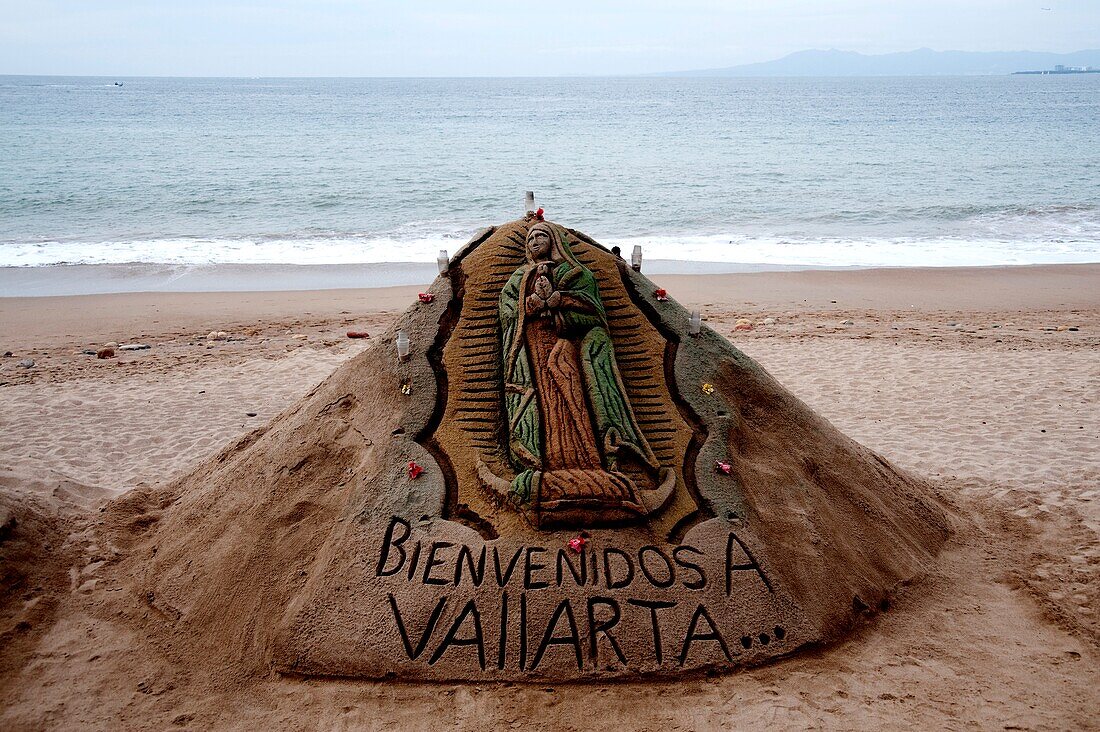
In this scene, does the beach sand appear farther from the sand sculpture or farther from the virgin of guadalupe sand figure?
the virgin of guadalupe sand figure

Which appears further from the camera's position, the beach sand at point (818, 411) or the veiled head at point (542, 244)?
the veiled head at point (542, 244)

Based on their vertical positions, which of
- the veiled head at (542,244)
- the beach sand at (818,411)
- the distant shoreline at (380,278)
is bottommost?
the beach sand at (818,411)

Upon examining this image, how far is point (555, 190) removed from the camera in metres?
28.9

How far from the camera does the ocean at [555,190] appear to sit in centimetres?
2059

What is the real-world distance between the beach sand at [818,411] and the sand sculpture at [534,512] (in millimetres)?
224

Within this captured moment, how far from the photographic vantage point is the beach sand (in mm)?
A: 4488

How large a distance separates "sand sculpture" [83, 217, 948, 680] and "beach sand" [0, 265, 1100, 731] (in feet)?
0.73

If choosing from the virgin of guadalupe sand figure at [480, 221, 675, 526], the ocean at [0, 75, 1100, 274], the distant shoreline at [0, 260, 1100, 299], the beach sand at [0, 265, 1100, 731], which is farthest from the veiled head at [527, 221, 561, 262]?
the ocean at [0, 75, 1100, 274]

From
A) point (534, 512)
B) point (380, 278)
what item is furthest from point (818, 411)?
point (380, 278)

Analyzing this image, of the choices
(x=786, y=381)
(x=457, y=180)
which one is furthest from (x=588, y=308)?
(x=457, y=180)

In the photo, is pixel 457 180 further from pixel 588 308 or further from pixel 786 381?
pixel 588 308

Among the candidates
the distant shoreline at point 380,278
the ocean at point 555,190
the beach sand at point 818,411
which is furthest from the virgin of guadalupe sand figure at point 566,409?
the ocean at point 555,190

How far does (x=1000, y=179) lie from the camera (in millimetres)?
30281

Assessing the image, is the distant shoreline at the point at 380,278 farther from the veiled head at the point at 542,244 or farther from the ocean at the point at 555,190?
Result: the veiled head at the point at 542,244
